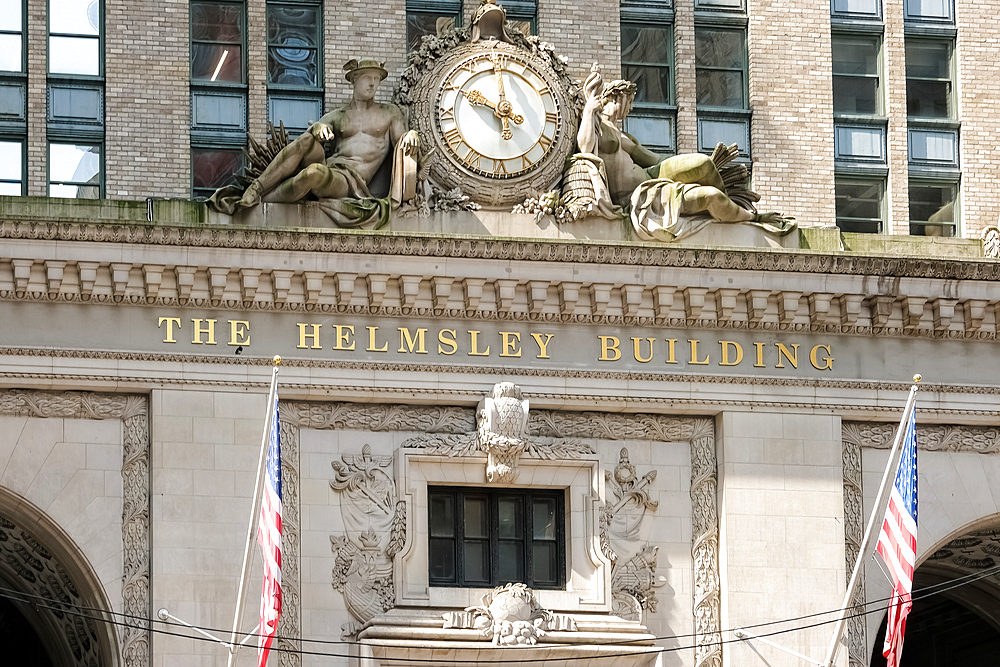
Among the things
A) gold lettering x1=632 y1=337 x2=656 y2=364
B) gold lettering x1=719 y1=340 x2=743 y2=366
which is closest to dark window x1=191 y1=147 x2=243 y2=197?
gold lettering x1=632 y1=337 x2=656 y2=364

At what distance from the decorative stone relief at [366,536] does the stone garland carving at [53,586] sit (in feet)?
10.4

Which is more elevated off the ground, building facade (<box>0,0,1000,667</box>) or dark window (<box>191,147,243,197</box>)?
dark window (<box>191,147,243,197</box>)

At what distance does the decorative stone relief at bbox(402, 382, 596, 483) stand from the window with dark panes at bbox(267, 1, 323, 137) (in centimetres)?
487

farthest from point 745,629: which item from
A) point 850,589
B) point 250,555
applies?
point 250,555

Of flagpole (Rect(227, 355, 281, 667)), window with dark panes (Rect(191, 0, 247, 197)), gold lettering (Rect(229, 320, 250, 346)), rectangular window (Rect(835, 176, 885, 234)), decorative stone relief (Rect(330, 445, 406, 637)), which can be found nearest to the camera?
flagpole (Rect(227, 355, 281, 667))

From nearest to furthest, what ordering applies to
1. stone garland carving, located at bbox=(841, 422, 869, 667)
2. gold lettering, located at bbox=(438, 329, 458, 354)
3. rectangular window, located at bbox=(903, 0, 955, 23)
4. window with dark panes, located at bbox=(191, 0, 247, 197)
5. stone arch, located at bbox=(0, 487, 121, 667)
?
stone arch, located at bbox=(0, 487, 121, 667)
gold lettering, located at bbox=(438, 329, 458, 354)
stone garland carving, located at bbox=(841, 422, 869, 667)
window with dark panes, located at bbox=(191, 0, 247, 197)
rectangular window, located at bbox=(903, 0, 955, 23)

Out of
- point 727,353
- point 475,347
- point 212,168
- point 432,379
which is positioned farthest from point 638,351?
point 212,168

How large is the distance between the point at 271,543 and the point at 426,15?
902cm

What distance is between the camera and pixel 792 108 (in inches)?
1265

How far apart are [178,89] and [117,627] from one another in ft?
24.4

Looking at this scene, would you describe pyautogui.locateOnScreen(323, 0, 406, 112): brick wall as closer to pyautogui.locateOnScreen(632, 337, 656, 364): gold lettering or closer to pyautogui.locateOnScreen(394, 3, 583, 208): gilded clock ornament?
pyautogui.locateOnScreen(394, 3, 583, 208): gilded clock ornament

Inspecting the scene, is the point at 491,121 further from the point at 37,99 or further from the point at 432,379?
the point at 37,99

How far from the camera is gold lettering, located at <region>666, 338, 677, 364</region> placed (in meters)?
29.6

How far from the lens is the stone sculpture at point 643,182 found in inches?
1174
